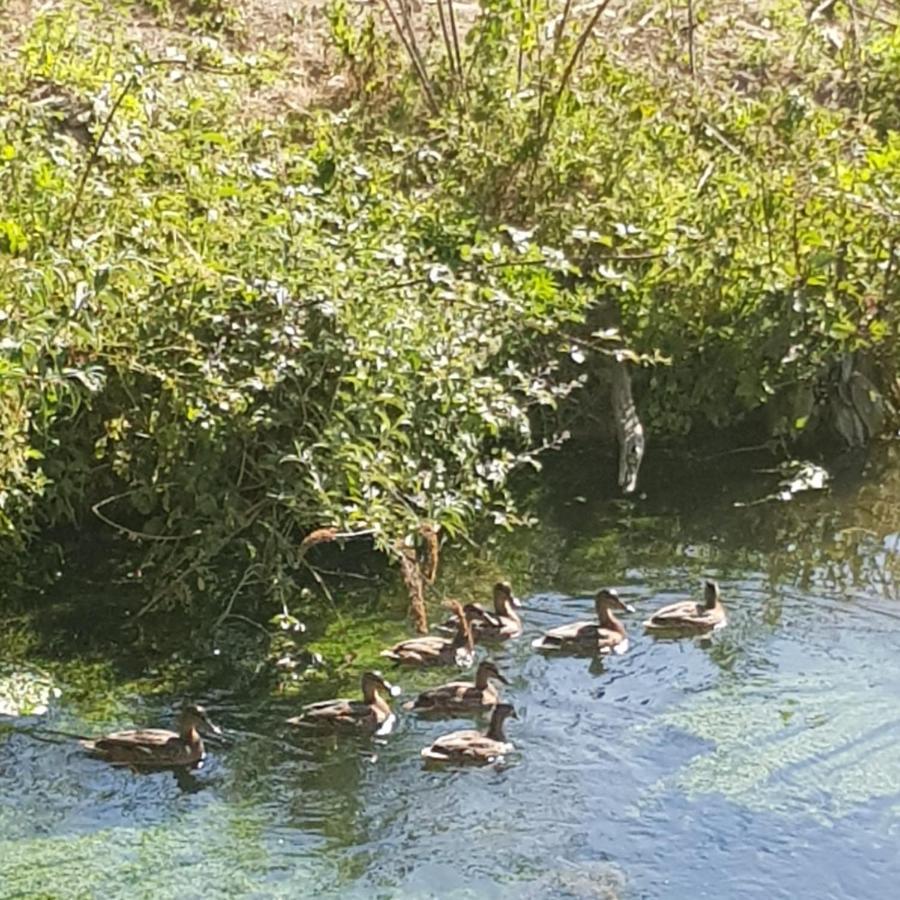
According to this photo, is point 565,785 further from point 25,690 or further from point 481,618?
point 25,690

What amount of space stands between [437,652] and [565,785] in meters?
1.19

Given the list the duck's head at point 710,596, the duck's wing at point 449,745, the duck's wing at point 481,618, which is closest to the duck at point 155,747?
the duck's wing at point 449,745

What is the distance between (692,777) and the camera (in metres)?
6.97

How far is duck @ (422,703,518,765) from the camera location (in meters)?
7.08

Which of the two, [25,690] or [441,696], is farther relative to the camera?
[25,690]

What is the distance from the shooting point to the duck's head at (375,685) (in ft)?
24.5

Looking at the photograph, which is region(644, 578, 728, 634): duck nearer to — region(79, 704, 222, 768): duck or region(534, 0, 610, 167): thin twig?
region(79, 704, 222, 768): duck

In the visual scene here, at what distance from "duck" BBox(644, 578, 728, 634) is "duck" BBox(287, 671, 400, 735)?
1.38 metres

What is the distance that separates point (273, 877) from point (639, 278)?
4.53 m

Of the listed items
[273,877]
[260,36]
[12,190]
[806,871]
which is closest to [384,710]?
[273,877]

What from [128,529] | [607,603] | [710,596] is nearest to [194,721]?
[128,529]

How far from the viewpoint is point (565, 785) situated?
272 inches

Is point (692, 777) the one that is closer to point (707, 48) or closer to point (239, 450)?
point (239, 450)

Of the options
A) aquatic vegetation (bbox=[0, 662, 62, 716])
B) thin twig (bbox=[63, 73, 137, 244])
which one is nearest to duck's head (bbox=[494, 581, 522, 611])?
aquatic vegetation (bbox=[0, 662, 62, 716])
